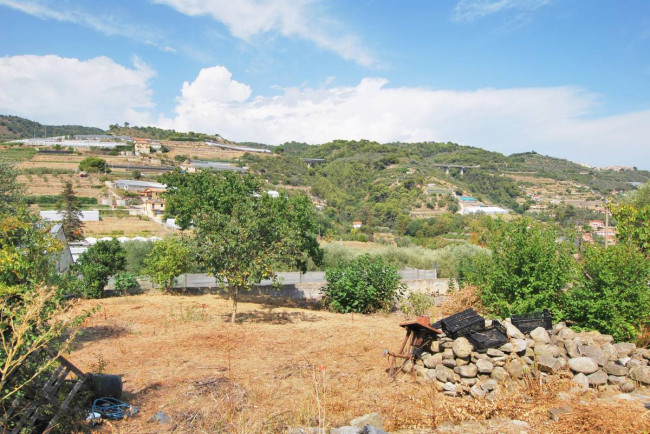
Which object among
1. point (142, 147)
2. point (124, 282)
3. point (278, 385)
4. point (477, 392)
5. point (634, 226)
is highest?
point (142, 147)

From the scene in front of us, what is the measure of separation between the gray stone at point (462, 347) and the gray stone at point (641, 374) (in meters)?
3.42

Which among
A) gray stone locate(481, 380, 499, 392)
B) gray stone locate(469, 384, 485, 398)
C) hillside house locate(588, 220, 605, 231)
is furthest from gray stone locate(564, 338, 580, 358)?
hillside house locate(588, 220, 605, 231)

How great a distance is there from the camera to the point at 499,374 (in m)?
9.09

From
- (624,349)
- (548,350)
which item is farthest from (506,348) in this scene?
(624,349)

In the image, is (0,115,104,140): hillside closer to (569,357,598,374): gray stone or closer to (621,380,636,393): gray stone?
(569,357,598,374): gray stone

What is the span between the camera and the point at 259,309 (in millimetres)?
17500

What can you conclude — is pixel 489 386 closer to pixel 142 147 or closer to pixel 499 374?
pixel 499 374

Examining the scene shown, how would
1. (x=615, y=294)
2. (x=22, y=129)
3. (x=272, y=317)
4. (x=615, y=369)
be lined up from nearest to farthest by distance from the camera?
1. (x=615, y=369)
2. (x=615, y=294)
3. (x=272, y=317)
4. (x=22, y=129)

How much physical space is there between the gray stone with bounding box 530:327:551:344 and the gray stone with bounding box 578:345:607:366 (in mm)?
674

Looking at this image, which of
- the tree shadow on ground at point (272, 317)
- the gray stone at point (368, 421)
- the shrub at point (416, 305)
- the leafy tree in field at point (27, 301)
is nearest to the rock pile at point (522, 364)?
the gray stone at point (368, 421)

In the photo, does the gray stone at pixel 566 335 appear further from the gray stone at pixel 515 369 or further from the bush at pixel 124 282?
the bush at pixel 124 282

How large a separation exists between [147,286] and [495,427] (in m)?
17.9

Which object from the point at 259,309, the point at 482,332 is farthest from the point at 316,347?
the point at 259,309

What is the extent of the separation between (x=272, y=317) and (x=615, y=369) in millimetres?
10453
